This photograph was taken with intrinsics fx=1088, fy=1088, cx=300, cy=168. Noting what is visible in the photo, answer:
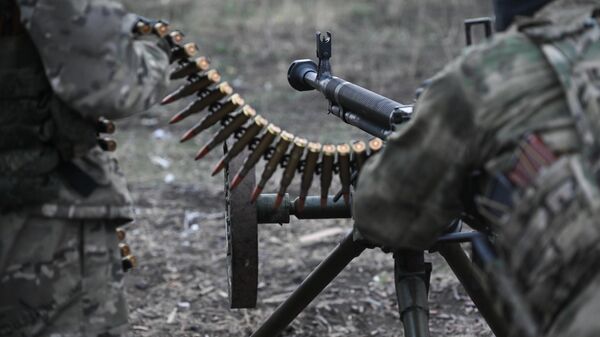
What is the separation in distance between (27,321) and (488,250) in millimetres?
1423

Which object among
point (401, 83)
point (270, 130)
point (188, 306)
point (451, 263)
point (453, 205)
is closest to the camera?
point (453, 205)

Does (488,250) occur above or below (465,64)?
below

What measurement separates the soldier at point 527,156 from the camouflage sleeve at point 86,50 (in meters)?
0.80

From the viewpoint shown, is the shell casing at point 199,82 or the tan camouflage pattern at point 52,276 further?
the shell casing at point 199,82

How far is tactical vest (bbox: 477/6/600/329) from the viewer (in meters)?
2.59

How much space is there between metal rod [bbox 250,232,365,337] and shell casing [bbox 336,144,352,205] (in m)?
0.60

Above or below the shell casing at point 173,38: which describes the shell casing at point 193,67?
above

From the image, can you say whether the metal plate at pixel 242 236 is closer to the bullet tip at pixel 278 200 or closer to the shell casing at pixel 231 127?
the bullet tip at pixel 278 200

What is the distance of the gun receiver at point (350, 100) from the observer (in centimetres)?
420

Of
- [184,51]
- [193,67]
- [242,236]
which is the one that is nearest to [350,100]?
[242,236]

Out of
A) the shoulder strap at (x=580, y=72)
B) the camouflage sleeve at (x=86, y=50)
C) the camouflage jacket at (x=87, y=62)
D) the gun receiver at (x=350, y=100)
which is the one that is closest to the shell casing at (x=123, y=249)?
the camouflage jacket at (x=87, y=62)

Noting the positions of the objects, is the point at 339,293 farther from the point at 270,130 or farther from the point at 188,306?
the point at 270,130

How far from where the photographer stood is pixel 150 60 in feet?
10.8

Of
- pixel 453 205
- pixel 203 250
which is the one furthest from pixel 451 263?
pixel 203 250
